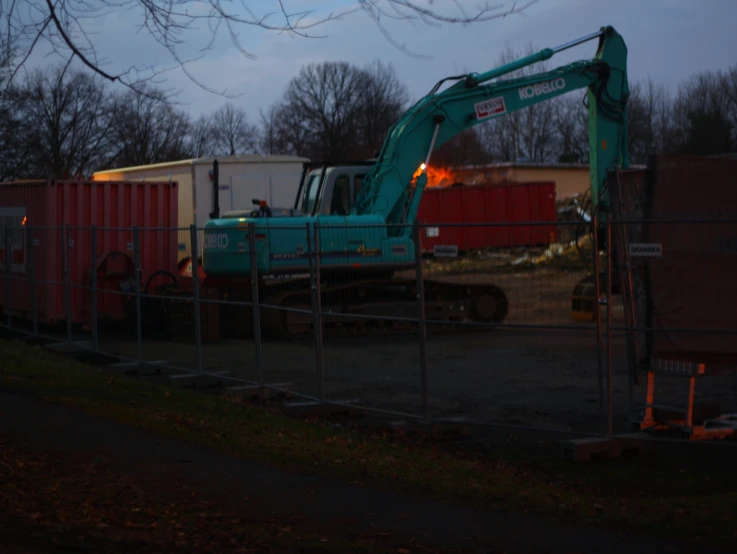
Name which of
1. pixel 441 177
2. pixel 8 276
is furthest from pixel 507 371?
pixel 441 177

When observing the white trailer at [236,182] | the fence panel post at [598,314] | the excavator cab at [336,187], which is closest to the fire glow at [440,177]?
the white trailer at [236,182]

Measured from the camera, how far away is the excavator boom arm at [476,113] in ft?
59.7

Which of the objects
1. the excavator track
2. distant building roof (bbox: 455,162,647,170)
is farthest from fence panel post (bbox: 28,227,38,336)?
distant building roof (bbox: 455,162,647,170)

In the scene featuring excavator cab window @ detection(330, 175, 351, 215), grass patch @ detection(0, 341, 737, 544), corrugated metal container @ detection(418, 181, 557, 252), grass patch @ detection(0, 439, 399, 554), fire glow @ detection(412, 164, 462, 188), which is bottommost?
grass patch @ detection(0, 341, 737, 544)

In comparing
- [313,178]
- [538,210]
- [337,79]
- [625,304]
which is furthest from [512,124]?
[625,304]

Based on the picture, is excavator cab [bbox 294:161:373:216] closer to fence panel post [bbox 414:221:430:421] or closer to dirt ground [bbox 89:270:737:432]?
dirt ground [bbox 89:270:737:432]

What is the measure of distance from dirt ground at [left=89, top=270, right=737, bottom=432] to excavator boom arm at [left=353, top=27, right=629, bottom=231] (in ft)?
18.4

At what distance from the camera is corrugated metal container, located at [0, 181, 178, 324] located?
19.0 meters

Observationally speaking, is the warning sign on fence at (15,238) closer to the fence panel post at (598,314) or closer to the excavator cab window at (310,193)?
the excavator cab window at (310,193)

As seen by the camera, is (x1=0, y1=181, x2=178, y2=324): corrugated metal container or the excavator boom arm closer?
the excavator boom arm

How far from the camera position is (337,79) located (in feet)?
196

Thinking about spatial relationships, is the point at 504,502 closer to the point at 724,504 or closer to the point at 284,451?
the point at 724,504

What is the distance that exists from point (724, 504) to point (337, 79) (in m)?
54.7

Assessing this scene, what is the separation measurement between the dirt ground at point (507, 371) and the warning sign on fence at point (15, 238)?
8628 millimetres
